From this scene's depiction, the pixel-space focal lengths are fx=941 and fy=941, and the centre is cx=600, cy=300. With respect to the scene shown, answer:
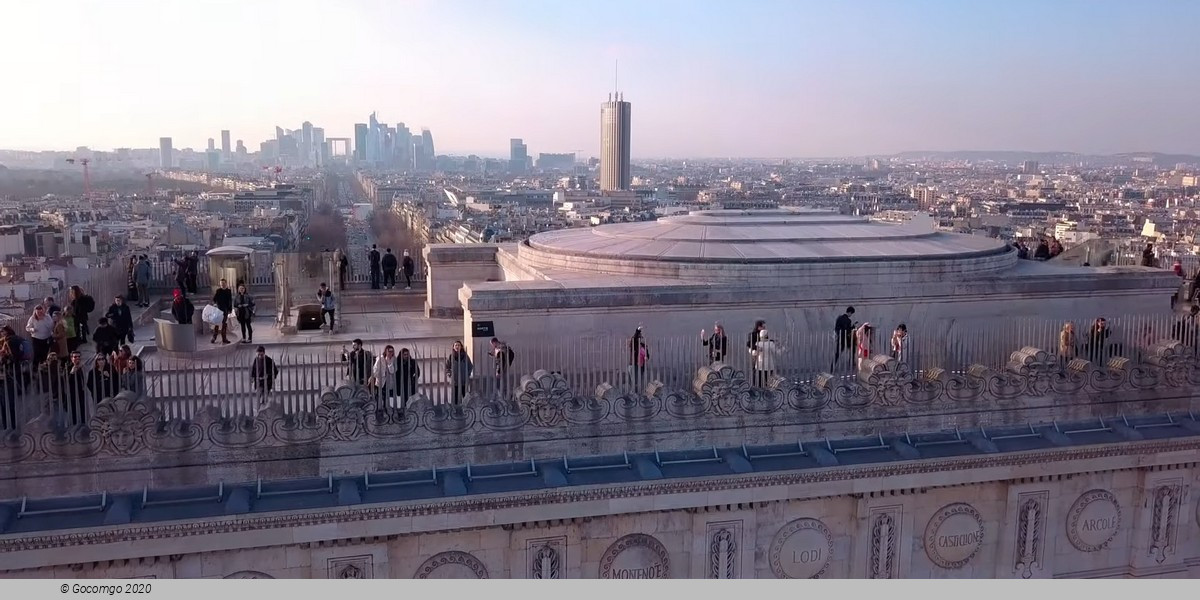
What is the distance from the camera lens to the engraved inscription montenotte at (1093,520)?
8977mm

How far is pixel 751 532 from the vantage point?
8.14m

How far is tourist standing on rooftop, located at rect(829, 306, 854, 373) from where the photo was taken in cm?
944

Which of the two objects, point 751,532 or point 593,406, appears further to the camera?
point 751,532

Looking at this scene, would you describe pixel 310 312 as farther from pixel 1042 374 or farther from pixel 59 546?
pixel 1042 374

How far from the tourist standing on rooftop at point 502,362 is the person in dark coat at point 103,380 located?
10.4ft

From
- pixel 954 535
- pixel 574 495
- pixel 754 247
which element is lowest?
pixel 954 535

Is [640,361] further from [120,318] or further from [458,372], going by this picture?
[120,318]

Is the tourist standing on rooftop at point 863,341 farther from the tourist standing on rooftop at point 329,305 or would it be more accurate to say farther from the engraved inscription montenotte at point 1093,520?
the tourist standing on rooftop at point 329,305

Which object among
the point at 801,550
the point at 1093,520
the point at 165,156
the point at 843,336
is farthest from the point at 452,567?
the point at 165,156

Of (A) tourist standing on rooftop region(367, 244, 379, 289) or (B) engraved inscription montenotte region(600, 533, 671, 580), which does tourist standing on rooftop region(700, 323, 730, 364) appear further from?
(A) tourist standing on rooftop region(367, 244, 379, 289)

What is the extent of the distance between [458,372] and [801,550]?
11.3 feet

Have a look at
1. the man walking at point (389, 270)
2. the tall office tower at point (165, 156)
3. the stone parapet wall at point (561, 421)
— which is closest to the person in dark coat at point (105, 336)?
the stone parapet wall at point (561, 421)

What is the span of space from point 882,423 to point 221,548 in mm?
5673

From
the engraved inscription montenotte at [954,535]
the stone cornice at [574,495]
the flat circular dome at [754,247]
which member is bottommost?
the engraved inscription montenotte at [954,535]
